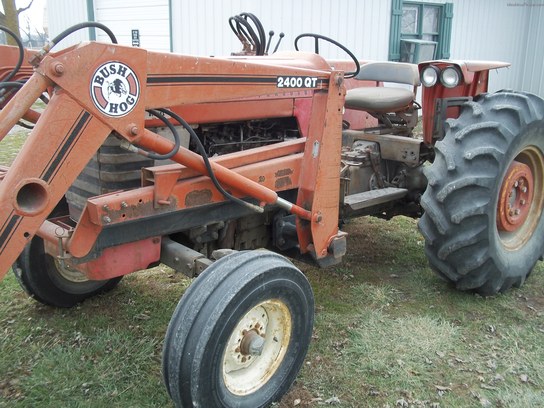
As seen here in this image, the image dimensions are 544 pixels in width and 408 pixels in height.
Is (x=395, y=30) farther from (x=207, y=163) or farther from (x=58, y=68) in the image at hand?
(x=58, y=68)

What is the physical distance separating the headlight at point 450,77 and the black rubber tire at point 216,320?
1.99m

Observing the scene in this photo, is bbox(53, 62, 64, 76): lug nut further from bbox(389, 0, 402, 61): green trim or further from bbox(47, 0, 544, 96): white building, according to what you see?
bbox(389, 0, 402, 61): green trim

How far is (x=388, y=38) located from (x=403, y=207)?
24.2ft

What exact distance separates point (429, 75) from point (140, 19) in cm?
824

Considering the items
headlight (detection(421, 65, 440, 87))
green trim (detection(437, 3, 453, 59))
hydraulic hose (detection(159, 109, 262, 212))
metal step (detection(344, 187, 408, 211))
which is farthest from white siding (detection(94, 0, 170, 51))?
hydraulic hose (detection(159, 109, 262, 212))

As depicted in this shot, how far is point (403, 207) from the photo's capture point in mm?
4285

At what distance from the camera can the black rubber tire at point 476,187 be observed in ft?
11.2

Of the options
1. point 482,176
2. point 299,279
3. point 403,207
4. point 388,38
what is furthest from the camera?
point 388,38

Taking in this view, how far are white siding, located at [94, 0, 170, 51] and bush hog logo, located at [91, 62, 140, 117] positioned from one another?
7.47 meters

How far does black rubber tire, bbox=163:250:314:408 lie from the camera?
7.55 ft

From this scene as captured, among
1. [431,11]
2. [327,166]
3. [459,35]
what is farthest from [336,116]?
[459,35]

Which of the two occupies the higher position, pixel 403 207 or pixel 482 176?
pixel 482 176

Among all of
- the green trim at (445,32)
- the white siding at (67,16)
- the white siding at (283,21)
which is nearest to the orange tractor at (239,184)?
the white siding at (283,21)

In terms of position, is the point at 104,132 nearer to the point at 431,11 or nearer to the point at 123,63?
the point at 123,63
